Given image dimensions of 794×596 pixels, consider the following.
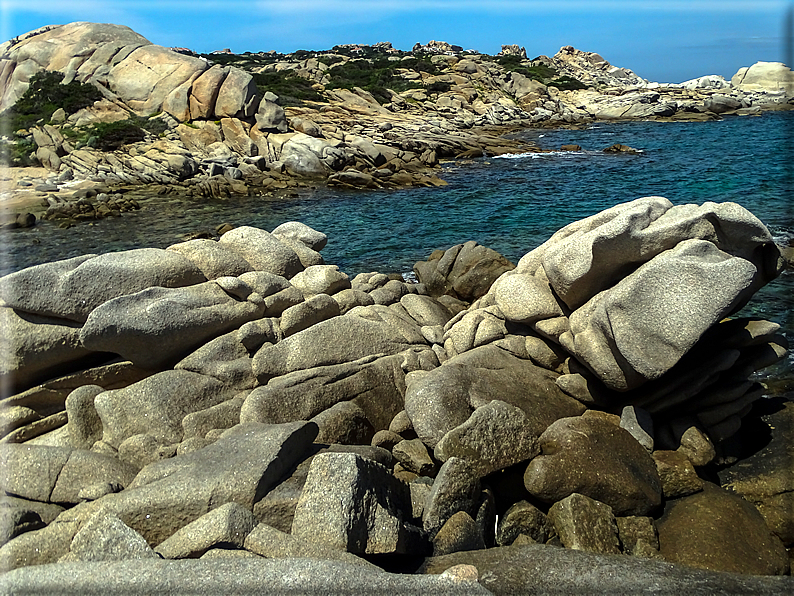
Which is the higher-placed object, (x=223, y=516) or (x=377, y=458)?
(x=223, y=516)

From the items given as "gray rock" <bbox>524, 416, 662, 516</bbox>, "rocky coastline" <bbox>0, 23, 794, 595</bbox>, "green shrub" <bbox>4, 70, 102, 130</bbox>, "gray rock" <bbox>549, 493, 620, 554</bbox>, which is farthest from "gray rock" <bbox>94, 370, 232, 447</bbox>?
"green shrub" <bbox>4, 70, 102, 130</bbox>

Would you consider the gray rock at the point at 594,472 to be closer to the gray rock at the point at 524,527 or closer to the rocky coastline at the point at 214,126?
the gray rock at the point at 524,527

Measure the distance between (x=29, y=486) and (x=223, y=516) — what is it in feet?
12.0

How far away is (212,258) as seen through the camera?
1210 centimetres

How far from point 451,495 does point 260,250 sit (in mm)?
7535

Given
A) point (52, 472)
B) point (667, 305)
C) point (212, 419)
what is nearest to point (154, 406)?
point (212, 419)

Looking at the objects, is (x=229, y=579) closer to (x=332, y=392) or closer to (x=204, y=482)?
(x=204, y=482)

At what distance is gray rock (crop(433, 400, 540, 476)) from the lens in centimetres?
840

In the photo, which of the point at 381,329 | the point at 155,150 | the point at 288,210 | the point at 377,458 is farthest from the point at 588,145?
the point at 377,458

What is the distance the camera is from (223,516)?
6.15m

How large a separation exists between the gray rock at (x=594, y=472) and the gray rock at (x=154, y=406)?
542 cm

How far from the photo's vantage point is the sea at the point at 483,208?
25.6 metres

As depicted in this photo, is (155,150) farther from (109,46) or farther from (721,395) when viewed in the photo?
(721,395)

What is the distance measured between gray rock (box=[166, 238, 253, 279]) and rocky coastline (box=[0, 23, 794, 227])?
2441 cm
